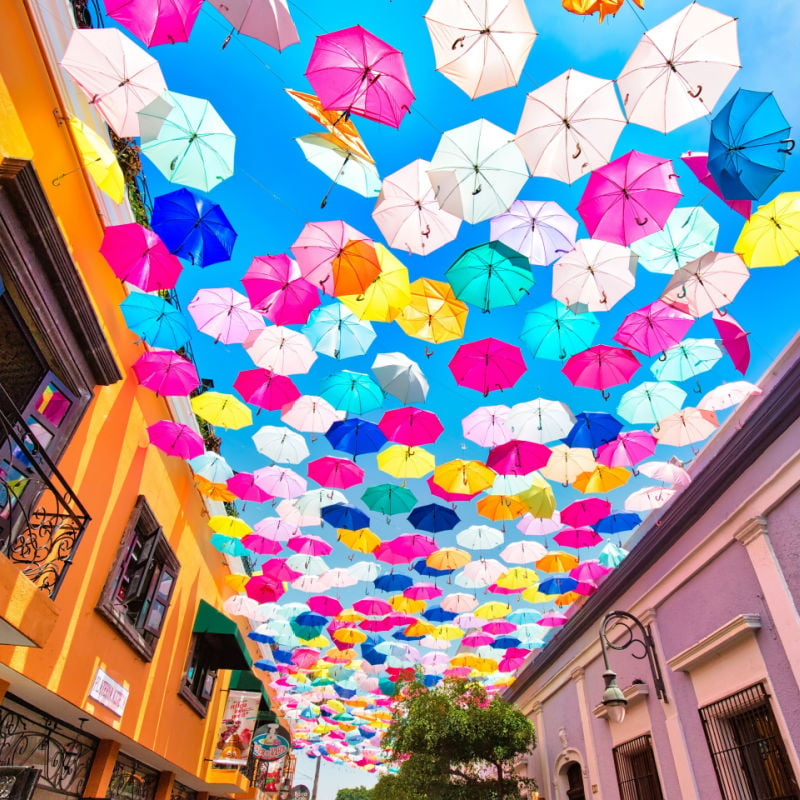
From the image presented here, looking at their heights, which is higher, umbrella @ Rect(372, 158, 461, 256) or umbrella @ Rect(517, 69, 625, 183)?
umbrella @ Rect(372, 158, 461, 256)

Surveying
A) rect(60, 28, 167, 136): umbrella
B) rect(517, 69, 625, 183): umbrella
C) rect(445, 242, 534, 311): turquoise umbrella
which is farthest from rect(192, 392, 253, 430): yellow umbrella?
rect(517, 69, 625, 183): umbrella

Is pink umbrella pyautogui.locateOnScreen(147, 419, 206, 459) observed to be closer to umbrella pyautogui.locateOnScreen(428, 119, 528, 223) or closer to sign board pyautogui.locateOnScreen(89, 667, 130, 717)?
sign board pyautogui.locateOnScreen(89, 667, 130, 717)

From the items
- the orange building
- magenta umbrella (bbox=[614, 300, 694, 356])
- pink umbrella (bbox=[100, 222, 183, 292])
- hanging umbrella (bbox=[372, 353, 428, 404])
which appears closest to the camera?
the orange building

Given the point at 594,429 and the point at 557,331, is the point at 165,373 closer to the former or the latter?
the point at 557,331

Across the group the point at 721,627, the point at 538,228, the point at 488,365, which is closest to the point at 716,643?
the point at 721,627

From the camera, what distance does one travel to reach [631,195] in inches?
222

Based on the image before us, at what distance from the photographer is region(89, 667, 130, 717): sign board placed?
22.9ft

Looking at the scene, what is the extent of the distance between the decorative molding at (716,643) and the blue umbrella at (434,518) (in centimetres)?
401

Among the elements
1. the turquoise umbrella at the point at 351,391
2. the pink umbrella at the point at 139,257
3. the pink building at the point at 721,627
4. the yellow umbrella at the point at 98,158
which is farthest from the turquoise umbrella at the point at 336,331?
the pink building at the point at 721,627

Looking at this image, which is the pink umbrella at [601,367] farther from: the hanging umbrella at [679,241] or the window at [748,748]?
the window at [748,748]

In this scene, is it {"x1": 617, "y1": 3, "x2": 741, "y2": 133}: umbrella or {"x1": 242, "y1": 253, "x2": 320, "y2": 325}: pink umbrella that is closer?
{"x1": 617, "y1": 3, "x2": 741, "y2": 133}: umbrella

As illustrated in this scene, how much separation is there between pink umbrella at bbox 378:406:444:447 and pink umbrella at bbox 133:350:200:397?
2.80 meters

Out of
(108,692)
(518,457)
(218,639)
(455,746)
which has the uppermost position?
(518,457)

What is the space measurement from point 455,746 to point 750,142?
1316 cm
